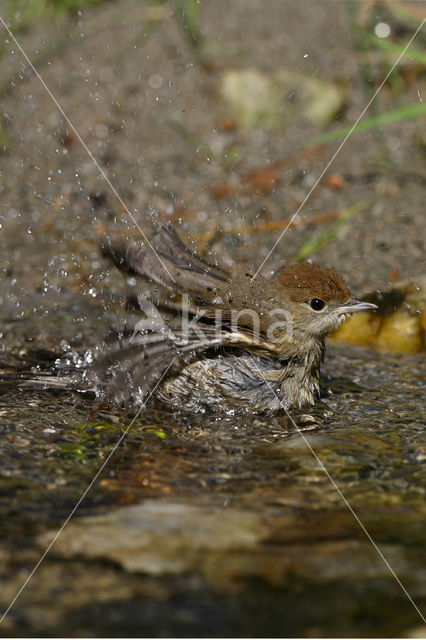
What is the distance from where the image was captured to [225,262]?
15.5 ft

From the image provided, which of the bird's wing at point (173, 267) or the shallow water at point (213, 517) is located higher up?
the bird's wing at point (173, 267)

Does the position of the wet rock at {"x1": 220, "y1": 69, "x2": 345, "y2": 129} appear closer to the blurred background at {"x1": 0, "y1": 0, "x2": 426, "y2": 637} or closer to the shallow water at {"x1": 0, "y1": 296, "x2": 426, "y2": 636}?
the blurred background at {"x1": 0, "y1": 0, "x2": 426, "y2": 637}

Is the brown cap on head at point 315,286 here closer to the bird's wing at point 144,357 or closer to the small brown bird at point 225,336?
the small brown bird at point 225,336

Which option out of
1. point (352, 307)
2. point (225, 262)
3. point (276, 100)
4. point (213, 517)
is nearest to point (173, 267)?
point (225, 262)

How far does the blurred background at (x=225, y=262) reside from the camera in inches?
89.0

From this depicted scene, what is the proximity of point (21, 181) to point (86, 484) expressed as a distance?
4151 millimetres

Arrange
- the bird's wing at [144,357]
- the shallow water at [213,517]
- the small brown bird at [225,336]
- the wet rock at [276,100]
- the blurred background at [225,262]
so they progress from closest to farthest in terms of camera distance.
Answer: the shallow water at [213,517] → the blurred background at [225,262] → the bird's wing at [144,357] → the small brown bird at [225,336] → the wet rock at [276,100]

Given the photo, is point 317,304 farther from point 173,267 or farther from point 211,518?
point 211,518

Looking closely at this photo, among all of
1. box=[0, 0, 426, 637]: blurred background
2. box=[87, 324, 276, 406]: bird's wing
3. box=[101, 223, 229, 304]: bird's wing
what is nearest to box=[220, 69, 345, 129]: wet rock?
box=[0, 0, 426, 637]: blurred background

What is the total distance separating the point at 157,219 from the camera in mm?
5180

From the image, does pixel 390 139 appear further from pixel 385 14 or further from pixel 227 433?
pixel 227 433

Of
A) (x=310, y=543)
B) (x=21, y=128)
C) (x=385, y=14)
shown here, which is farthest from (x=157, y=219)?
(x=385, y=14)

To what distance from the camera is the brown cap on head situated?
4137mm

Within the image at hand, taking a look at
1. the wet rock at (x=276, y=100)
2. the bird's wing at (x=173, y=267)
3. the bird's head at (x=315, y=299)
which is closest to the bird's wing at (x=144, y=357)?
the bird's wing at (x=173, y=267)
